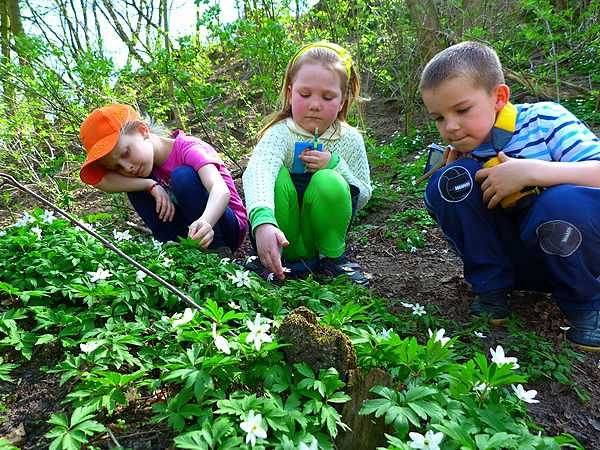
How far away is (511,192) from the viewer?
239 cm

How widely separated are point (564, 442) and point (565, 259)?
1035 millimetres

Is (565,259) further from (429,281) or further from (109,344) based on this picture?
(109,344)

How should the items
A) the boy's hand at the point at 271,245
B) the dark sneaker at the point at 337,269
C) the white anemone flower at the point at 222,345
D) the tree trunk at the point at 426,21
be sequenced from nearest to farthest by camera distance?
the white anemone flower at the point at 222,345
the boy's hand at the point at 271,245
the dark sneaker at the point at 337,269
the tree trunk at the point at 426,21

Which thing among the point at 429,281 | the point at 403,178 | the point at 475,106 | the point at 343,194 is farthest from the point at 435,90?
the point at 403,178

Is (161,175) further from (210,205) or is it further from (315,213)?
(315,213)

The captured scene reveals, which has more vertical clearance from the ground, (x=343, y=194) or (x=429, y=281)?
(x=343, y=194)

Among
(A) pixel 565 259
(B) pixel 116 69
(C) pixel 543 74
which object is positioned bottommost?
(A) pixel 565 259

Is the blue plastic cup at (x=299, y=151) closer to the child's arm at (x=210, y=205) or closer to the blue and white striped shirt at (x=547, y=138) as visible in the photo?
the child's arm at (x=210, y=205)

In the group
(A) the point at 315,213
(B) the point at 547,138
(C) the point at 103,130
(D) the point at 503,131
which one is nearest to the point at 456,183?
(D) the point at 503,131

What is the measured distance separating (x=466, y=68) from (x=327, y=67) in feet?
2.92

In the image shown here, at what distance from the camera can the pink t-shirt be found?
11.5 ft

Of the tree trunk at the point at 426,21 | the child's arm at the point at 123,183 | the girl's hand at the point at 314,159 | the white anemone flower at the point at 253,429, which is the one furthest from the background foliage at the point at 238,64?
the white anemone flower at the point at 253,429

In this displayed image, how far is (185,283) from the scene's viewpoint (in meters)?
2.37

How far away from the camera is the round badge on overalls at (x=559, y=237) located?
2289 mm
